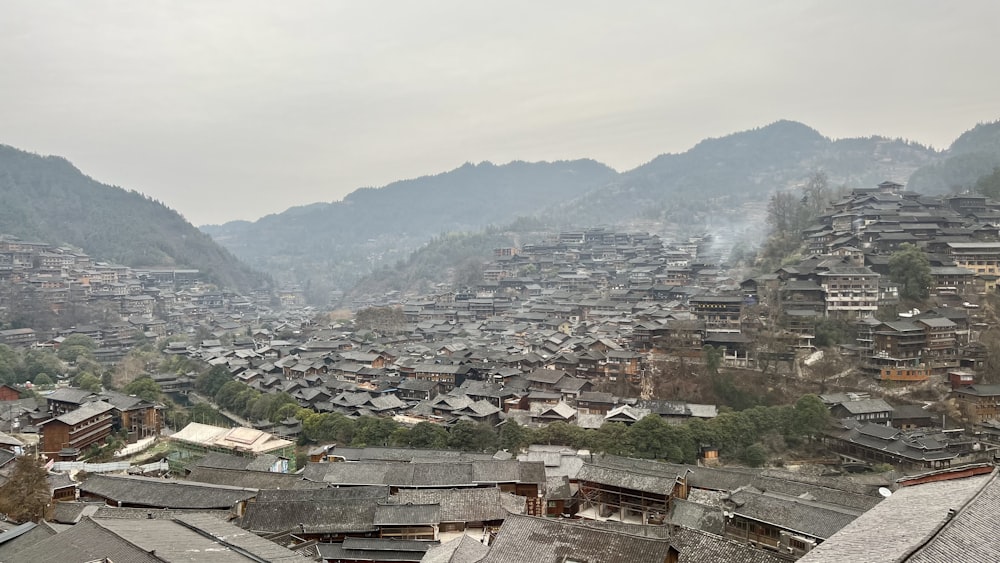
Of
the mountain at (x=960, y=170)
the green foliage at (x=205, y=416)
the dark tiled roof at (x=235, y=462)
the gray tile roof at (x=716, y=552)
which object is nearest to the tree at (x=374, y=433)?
the dark tiled roof at (x=235, y=462)

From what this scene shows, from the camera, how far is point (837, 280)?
109 ft

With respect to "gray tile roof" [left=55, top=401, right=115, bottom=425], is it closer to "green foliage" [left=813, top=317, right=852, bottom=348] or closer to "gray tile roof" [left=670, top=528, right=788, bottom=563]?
"gray tile roof" [left=670, top=528, right=788, bottom=563]

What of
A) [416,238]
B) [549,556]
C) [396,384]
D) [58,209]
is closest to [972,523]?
[549,556]

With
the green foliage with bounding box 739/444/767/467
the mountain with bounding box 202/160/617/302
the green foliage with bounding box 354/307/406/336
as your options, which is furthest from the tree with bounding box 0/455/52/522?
the mountain with bounding box 202/160/617/302

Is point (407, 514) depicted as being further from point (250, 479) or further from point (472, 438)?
point (472, 438)

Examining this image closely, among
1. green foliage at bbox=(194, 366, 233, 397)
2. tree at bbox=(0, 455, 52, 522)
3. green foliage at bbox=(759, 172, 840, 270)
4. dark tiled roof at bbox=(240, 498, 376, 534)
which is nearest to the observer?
tree at bbox=(0, 455, 52, 522)

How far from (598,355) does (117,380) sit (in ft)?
98.9

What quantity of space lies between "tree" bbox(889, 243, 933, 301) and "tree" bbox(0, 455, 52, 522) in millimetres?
37673

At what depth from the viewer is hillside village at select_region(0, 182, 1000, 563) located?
13.4m

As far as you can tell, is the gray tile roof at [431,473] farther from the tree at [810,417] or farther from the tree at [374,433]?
the tree at [810,417]

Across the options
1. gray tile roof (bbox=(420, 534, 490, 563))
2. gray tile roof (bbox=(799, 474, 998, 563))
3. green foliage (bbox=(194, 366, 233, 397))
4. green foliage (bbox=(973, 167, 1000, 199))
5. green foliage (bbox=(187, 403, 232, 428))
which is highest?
green foliage (bbox=(973, 167, 1000, 199))

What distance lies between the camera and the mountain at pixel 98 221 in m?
85.4

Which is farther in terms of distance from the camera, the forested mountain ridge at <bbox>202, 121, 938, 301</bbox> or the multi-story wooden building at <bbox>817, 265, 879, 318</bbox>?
the forested mountain ridge at <bbox>202, 121, 938, 301</bbox>

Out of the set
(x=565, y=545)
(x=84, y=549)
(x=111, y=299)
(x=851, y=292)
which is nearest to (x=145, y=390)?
(x=84, y=549)
